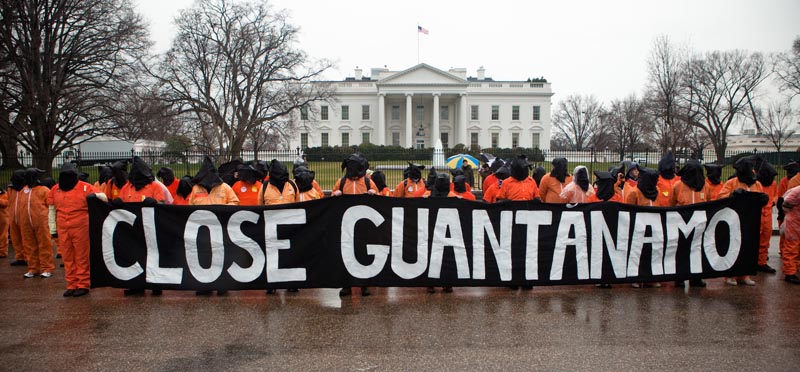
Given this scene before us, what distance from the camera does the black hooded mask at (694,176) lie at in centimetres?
696

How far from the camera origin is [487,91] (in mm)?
69812

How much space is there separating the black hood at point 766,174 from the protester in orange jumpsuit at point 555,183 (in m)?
3.33

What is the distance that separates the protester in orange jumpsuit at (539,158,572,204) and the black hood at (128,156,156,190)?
5.99 meters

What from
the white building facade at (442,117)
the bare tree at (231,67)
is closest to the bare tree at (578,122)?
the white building facade at (442,117)

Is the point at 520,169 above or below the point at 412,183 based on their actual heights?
above

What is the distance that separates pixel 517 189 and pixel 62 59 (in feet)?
85.2

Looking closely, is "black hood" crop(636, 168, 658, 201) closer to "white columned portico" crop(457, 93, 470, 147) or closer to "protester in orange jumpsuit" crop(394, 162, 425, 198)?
"protester in orange jumpsuit" crop(394, 162, 425, 198)

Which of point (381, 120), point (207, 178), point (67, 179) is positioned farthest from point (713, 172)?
point (381, 120)

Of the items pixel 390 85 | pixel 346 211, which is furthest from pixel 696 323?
pixel 390 85

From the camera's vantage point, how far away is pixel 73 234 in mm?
6223

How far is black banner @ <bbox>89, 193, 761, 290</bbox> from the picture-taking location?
6066mm

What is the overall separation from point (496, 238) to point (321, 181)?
13.8 metres

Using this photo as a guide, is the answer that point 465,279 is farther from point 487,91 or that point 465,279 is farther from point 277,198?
point 487,91

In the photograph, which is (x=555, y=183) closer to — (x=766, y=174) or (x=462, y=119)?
(x=766, y=174)
